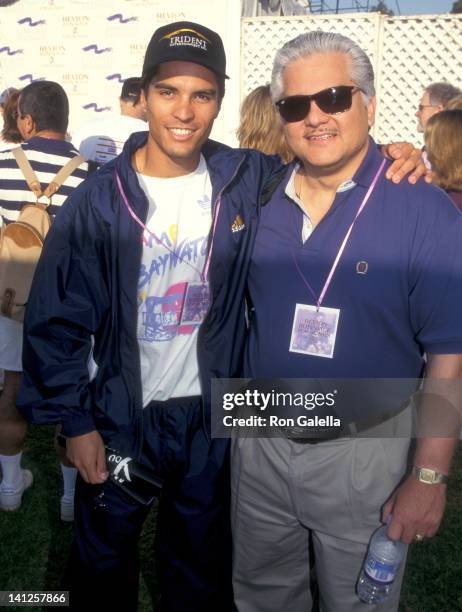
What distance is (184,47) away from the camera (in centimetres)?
209

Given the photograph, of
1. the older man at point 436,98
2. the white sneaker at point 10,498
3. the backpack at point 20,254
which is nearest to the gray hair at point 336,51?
the backpack at point 20,254

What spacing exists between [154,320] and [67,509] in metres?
1.92

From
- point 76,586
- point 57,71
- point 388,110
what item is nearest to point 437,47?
point 388,110

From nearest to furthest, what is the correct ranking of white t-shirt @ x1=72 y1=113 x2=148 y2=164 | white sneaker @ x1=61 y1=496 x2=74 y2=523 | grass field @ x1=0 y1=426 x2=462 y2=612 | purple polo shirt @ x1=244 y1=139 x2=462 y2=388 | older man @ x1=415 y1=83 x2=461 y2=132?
purple polo shirt @ x1=244 y1=139 x2=462 y2=388
grass field @ x1=0 y1=426 x2=462 y2=612
white sneaker @ x1=61 y1=496 x2=74 y2=523
white t-shirt @ x1=72 y1=113 x2=148 y2=164
older man @ x1=415 y1=83 x2=461 y2=132

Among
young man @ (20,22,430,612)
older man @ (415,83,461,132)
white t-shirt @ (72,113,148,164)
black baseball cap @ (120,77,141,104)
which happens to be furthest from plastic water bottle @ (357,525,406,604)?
older man @ (415,83,461,132)

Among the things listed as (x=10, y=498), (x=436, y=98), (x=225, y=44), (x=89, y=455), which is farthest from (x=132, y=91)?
(x=225, y=44)

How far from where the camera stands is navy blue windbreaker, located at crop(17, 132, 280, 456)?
77.9 inches

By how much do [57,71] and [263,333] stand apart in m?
10.3

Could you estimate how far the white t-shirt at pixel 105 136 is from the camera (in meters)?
4.64

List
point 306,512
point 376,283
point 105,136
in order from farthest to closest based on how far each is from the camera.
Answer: point 105,136 → point 306,512 → point 376,283

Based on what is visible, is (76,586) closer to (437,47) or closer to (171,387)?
(171,387)

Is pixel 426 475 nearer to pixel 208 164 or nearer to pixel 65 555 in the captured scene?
pixel 208 164

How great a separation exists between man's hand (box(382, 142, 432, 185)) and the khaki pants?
0.74m

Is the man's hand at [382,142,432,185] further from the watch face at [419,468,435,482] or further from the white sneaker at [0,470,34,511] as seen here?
the white sneaker at [0,470,34,511]
